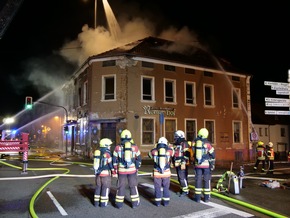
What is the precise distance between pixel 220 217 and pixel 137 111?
14.0 m

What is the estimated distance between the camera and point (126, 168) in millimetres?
6406

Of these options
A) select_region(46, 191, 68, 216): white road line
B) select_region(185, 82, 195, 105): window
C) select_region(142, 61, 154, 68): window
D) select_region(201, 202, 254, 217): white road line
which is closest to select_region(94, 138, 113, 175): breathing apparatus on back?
select_region(46, 191, 68, 216): white road line

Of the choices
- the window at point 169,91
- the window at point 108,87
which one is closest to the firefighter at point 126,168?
the window at point 108,87

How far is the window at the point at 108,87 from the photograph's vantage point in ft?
65.2

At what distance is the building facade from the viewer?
1947cm

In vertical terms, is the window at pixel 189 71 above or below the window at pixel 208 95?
above

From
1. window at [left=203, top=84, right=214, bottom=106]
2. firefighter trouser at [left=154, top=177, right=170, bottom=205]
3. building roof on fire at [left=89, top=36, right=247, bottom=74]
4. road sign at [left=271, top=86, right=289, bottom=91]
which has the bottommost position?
firefighter trouser at [left=154, top=177, right=170, bottom=205]

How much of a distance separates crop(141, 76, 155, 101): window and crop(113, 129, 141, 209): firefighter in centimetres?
1355

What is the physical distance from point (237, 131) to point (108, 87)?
39.1ft

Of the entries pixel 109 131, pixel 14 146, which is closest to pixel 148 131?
pixel 109 131

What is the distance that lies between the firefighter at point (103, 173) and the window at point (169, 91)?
47.7 ft

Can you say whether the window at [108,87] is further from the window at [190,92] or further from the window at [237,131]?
the window at [237,131]

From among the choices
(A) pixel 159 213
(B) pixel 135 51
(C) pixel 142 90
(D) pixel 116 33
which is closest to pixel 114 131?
(C) pixel 142 90

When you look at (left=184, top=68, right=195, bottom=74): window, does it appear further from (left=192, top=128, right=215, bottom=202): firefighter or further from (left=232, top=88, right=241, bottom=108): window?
(left=192, top=128, right=215, bottom=202): firefighter
